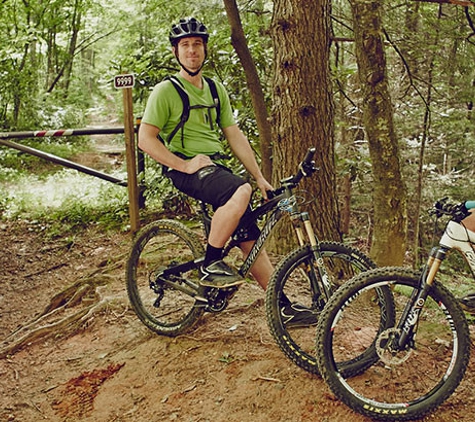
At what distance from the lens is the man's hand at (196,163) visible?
3744mm

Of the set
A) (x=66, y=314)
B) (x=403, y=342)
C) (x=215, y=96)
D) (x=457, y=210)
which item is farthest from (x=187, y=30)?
(x=66, y=314)

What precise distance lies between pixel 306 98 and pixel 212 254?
2.21 m

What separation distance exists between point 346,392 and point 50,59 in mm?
20404

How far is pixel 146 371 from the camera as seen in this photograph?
388 cm

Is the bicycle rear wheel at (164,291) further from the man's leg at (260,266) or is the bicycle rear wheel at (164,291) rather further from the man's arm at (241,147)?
the man's arm at (241,147)

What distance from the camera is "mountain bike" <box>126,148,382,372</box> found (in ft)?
11.4

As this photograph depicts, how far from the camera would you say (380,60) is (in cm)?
493

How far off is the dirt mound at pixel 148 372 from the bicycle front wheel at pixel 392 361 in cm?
16

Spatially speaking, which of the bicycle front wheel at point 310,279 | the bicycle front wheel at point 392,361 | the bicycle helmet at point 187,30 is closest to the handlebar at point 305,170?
the bicycle front wheel at point 310,279

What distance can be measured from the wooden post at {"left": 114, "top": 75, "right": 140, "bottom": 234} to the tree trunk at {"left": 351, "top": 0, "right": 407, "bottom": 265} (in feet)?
9.56

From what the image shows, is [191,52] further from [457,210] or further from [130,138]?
[130,138]

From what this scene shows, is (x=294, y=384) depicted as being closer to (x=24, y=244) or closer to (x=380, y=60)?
(x=380, y=60)

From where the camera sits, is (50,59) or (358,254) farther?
(50,59)

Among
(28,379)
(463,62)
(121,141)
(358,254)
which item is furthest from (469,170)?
(121,141)
